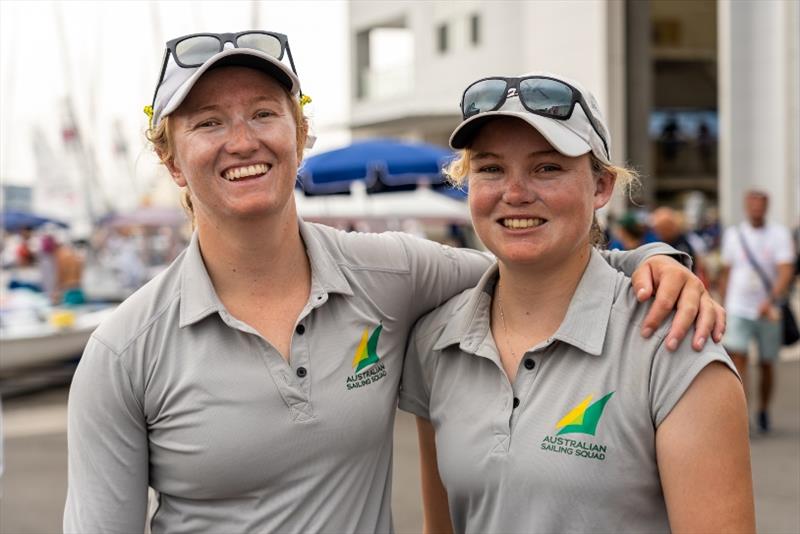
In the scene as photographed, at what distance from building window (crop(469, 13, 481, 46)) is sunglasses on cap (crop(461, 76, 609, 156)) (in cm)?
3173

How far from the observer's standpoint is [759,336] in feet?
26.8

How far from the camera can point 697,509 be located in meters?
1.83

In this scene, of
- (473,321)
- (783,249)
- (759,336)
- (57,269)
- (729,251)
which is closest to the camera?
(473,321)

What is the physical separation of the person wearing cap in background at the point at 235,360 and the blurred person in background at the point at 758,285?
6.47 meters

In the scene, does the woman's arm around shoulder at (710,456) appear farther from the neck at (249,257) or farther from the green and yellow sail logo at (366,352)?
the neck at (249,257)

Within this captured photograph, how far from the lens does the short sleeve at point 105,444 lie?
A: 2.06 m

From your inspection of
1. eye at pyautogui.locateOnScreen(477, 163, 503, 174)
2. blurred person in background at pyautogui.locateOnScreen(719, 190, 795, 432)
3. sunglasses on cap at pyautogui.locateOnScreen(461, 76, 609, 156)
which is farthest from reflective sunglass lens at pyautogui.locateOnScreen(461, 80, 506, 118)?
blurred person in background at pyautogui.locateOnScreen(719, 190, 795, 432)

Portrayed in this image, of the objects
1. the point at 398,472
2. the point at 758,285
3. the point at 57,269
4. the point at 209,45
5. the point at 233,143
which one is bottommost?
the point at 398,472

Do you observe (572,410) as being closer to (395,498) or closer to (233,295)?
(233,295)

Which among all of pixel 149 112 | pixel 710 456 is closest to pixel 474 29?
pixel 149 112

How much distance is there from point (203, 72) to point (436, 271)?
0.86 meters

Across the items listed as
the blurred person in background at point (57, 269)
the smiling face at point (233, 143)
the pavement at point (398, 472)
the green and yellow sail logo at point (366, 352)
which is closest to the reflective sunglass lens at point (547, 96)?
the smiling face at point (233, 143)

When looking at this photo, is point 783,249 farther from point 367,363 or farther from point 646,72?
point 646,72

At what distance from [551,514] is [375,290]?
2.48 feet
